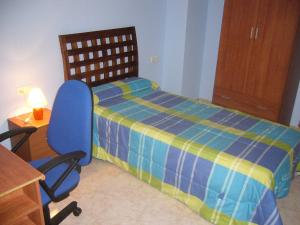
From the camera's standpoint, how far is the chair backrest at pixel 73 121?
203 centimetres

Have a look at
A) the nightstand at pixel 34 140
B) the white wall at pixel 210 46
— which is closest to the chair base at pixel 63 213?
the nightstand at pixel 34 140

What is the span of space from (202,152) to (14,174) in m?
1.42

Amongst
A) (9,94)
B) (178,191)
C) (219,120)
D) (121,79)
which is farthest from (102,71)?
(178,191)

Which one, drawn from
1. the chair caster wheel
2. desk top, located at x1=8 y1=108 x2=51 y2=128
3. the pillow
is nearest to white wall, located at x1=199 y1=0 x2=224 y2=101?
the pillow

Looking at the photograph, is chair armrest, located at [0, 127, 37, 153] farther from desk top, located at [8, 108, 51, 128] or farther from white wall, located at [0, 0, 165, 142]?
white wall, located at [0, 0, 165, 142]

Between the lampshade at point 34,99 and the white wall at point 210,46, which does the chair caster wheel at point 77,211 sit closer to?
the lampshade at point 34,99

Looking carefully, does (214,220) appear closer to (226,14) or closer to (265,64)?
(265,64)

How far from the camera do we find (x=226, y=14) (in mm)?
3916

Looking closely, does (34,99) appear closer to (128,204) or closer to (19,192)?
(19,192)

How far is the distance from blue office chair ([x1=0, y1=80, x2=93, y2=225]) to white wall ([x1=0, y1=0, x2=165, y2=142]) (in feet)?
3.05

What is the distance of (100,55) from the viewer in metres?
3.56

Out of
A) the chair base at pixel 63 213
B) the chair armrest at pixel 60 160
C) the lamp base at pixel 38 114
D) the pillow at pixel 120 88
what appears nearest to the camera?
the chair armrest at pixel 60 160

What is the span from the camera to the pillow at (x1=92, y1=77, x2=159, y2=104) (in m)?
3.38

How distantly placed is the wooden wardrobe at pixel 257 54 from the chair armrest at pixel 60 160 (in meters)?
2.76
